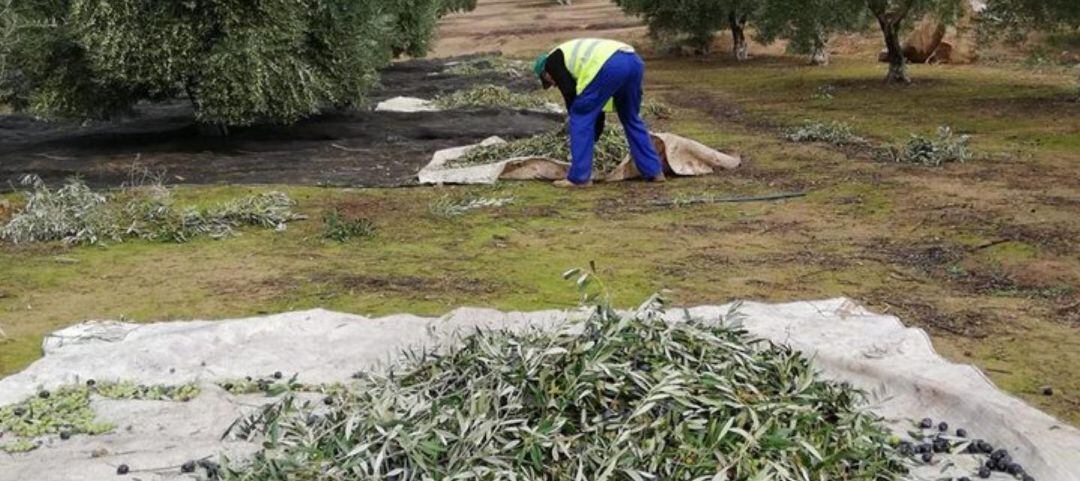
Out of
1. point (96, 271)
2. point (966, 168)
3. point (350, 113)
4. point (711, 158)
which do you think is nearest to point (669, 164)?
point (711, 158)

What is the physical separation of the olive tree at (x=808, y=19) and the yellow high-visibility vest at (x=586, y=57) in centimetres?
930

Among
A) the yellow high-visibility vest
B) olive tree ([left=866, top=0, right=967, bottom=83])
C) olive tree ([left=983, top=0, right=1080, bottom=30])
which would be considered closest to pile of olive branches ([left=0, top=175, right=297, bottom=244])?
the yellow high-visibility vest

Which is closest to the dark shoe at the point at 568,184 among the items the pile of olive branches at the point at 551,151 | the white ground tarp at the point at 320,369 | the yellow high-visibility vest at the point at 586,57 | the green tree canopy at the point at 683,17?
the pile of olive branches at the point at 551,151

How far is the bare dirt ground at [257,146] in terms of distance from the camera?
11.0 meters

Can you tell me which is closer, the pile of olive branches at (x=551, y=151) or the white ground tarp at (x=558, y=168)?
the white ground tarp at (x=558, y=168)

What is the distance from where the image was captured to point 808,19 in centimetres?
1864

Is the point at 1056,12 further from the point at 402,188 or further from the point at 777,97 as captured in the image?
the point at 402,188

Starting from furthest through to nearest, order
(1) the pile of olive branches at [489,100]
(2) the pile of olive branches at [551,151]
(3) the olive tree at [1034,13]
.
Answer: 1. (1) the pile of olive branches at [489,100]
2. (3) the olive tree at [1034,13]
3. (2) the pile of olive branches at [551,151]

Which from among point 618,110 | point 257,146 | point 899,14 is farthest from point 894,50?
point 257,146

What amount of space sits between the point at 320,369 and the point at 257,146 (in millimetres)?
8626

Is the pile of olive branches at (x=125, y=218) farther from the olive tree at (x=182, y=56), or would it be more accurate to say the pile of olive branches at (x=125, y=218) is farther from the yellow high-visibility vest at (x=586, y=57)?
the olive tree at (x=182, y=56)

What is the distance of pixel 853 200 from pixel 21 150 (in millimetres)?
9881

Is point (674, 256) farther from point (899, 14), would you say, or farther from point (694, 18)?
point (694, 18)

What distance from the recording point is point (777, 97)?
17.4m
